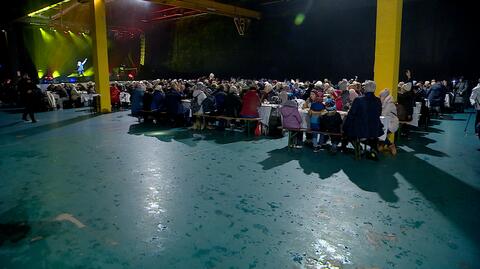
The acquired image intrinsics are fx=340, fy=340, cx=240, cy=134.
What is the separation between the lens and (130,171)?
5.16 metres

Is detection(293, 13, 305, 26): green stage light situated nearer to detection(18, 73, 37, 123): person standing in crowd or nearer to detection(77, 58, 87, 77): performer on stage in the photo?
detection(18, 73, 37, 123): person standing in crowd

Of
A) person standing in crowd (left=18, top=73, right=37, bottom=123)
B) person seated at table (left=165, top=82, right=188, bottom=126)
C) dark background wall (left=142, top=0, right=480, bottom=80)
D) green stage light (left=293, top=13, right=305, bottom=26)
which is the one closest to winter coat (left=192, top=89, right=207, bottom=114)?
person seated at table (left=165, top=82, right=188, bottom=126)

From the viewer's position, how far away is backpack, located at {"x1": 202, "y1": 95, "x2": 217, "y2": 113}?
8.55 metres

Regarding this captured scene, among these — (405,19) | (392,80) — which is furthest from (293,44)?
(392,80)

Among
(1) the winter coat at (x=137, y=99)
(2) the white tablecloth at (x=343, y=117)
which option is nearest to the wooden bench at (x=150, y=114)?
(1) the winter coat at (x=137, y=99)

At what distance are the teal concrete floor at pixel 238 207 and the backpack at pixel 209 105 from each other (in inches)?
76.1

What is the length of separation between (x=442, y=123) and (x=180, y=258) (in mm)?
9260

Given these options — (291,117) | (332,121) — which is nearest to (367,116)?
(332,121)

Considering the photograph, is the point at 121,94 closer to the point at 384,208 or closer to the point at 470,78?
the point at 384,208

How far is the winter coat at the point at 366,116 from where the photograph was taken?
536 cm

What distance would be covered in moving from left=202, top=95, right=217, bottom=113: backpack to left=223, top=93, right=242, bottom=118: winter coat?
0.53 metres

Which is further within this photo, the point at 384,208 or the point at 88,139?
the point at 88,139

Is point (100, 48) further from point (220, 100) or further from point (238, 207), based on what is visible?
point (238, 207)

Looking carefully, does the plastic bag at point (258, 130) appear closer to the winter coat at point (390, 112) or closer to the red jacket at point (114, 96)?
the winter coat at point (390, 112)
